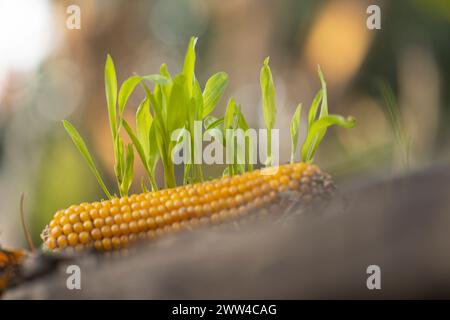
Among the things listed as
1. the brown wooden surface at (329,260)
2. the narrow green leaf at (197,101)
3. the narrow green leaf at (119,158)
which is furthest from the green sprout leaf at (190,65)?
the brown wooden surface at (329,260)

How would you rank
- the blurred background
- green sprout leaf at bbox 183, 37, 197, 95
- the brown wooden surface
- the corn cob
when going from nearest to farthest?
1. the brown wooden surface
2. the corn cob
3. green sprout leaf at bbox 183, 37, 197, 95
4. the blurred background

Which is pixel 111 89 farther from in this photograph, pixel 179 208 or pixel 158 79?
pixel 179 208

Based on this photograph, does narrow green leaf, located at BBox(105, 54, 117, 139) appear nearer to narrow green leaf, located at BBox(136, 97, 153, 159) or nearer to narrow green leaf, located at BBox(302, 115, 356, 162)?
narrow green leaf, located at BBox(136, 97, 153, 159)

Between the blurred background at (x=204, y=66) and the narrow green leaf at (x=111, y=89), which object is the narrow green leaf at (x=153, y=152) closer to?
the narrow green leaf at (x=111, y=89)

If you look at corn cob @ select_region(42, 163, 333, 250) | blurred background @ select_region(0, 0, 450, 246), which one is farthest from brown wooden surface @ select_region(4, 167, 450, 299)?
blurred background @ select_region(0, 0, 450, 246)

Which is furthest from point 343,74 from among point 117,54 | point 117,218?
point 117,218

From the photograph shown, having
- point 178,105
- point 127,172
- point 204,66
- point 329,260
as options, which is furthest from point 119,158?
point 204,66

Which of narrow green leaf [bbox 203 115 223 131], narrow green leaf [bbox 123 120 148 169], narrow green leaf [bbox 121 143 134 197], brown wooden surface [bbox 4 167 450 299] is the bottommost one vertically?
brown wooden surface [bbox 4 167 450 299]
